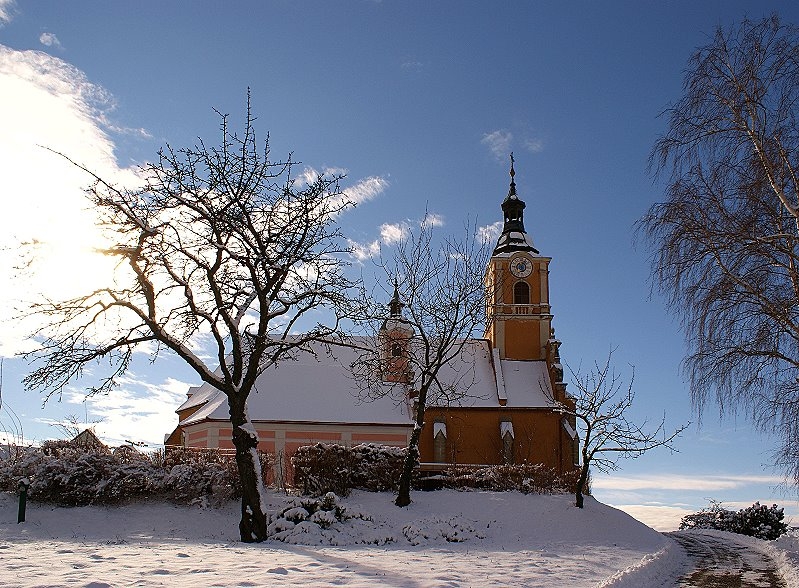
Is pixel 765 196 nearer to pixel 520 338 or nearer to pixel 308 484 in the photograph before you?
pixel 308 484

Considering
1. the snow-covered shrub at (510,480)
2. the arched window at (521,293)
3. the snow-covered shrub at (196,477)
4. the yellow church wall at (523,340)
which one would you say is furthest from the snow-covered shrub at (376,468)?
the arched window at (521,293)

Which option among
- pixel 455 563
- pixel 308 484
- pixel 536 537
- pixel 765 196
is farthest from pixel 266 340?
pixel 765 196

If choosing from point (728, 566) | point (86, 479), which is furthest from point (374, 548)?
point (86, 479)

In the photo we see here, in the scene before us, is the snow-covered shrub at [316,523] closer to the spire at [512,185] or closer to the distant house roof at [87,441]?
the distant house roof at [87,441]

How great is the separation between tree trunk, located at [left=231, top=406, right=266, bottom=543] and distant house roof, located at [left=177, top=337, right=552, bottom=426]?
17.7 m

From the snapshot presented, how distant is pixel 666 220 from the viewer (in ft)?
49.1

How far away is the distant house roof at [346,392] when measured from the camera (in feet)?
118

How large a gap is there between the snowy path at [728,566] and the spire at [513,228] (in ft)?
83.7

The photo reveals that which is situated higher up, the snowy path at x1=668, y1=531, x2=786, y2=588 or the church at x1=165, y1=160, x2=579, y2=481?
the church at x1=165, y1=160, x2=579, y2=481

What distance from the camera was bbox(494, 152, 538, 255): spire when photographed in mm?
46688

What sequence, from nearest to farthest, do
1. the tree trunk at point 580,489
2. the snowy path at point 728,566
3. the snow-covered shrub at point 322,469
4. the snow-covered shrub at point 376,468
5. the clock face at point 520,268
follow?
the snowy path at point 728,566
the snow-covered shrub at point 322,469
the tree trunk at point 580,489
the snow-covered shrub at point 376,468
the clock face at point 520,268

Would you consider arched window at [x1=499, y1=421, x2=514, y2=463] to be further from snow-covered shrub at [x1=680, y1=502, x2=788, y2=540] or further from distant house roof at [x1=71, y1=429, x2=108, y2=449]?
distant house roof at [x1=71, y1=429, x2=108, y2=449]

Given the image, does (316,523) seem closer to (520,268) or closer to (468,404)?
(468,404)

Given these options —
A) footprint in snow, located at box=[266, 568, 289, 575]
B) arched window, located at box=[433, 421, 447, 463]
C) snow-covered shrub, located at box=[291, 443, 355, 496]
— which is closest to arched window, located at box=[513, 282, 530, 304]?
arched window, located at box=[433, 421, 447, 463]
